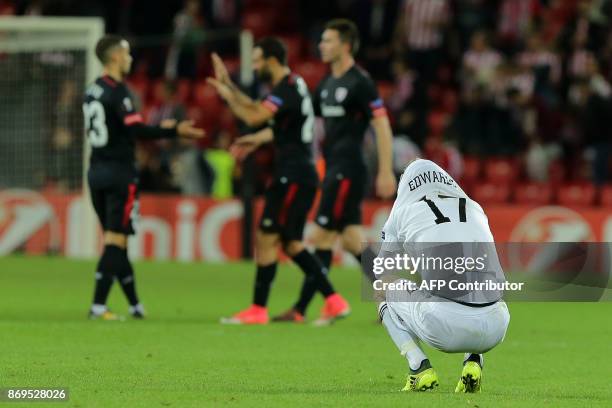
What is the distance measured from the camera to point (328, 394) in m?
7.28

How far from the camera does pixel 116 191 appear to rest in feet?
36.5

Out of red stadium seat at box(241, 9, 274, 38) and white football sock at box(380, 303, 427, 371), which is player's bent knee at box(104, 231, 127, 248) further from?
red stadium seat at box(241, 9, 274, 38)

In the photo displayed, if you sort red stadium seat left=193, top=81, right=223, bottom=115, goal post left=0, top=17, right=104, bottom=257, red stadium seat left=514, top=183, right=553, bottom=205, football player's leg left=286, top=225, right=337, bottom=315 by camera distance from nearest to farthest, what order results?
football player's leg left=286, top=225, right=337, bottom=315, goal post left=0, top=17, right=104, bottom=257, red stadium seat left=514, top=183, right=553, bottom=205, red stadium seat left=193, top=81, right=223, bottom=115

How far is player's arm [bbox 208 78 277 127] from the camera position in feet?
35.0

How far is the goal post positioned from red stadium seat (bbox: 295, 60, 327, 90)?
15.3 ft

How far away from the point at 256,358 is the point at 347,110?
9.84 ft

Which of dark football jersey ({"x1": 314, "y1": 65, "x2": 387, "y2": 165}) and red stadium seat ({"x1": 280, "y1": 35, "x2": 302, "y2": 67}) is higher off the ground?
red stadium seat ({"x1": 280, "y1": 35, "x2": 302, "y2": 67})

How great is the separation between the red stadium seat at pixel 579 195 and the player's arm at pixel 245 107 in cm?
941

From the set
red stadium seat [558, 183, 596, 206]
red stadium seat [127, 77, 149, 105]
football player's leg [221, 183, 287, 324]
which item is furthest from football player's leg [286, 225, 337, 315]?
red stadium seat [127, 77, 149, 105]

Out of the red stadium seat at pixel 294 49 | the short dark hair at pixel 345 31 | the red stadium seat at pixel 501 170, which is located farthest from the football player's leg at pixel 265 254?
the red stadium seat at pixel 294 49

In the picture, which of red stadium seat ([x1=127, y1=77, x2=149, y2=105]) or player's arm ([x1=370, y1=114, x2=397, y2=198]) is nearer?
player's arm ([x1=370, y1=114, x2=397, y2=198])

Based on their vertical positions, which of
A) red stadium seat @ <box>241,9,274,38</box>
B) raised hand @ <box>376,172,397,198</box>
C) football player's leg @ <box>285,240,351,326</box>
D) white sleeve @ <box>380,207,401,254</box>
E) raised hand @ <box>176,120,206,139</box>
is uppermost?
red stadium seat @ <box>241,9,274,38</box>

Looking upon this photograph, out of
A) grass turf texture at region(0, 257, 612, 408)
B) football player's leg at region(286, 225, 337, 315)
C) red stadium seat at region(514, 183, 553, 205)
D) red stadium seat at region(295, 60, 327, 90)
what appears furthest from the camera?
red stadium seat at region(295, 60, 327, 90)

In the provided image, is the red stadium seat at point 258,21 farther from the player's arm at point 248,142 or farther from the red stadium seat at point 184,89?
the player's arm at point 248,142
